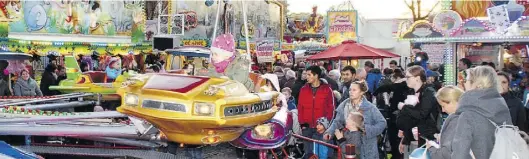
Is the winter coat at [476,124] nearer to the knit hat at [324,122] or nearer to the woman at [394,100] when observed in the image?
the knit hat at [324,122]

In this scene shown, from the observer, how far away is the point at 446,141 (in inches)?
158

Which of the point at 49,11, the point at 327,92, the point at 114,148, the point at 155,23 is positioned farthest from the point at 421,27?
the point at 155,23

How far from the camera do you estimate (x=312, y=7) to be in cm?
3544

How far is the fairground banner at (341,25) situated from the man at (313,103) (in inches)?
540

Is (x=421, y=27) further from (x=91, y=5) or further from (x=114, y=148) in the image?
(x=91, y=5)

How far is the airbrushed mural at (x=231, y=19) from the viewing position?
23844 mm

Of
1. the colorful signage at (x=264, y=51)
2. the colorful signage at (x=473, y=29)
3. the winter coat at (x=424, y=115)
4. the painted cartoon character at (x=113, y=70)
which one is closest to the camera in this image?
the winter coat at (x=424, y=115)

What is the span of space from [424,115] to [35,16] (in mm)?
14597

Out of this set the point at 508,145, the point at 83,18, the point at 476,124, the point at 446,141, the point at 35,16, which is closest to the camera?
the point at 508,145

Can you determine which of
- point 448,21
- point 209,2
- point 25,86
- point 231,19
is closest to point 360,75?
point 448,21

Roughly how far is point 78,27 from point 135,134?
15144mm

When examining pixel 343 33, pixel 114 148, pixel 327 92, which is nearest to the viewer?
pixel 114 148

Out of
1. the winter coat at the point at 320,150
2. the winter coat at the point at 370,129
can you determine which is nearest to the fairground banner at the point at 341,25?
the winter coat at the point at 320,150

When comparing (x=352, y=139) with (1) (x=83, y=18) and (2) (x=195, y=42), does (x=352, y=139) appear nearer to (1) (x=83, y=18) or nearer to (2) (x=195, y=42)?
(1) (x=83, y=18)
